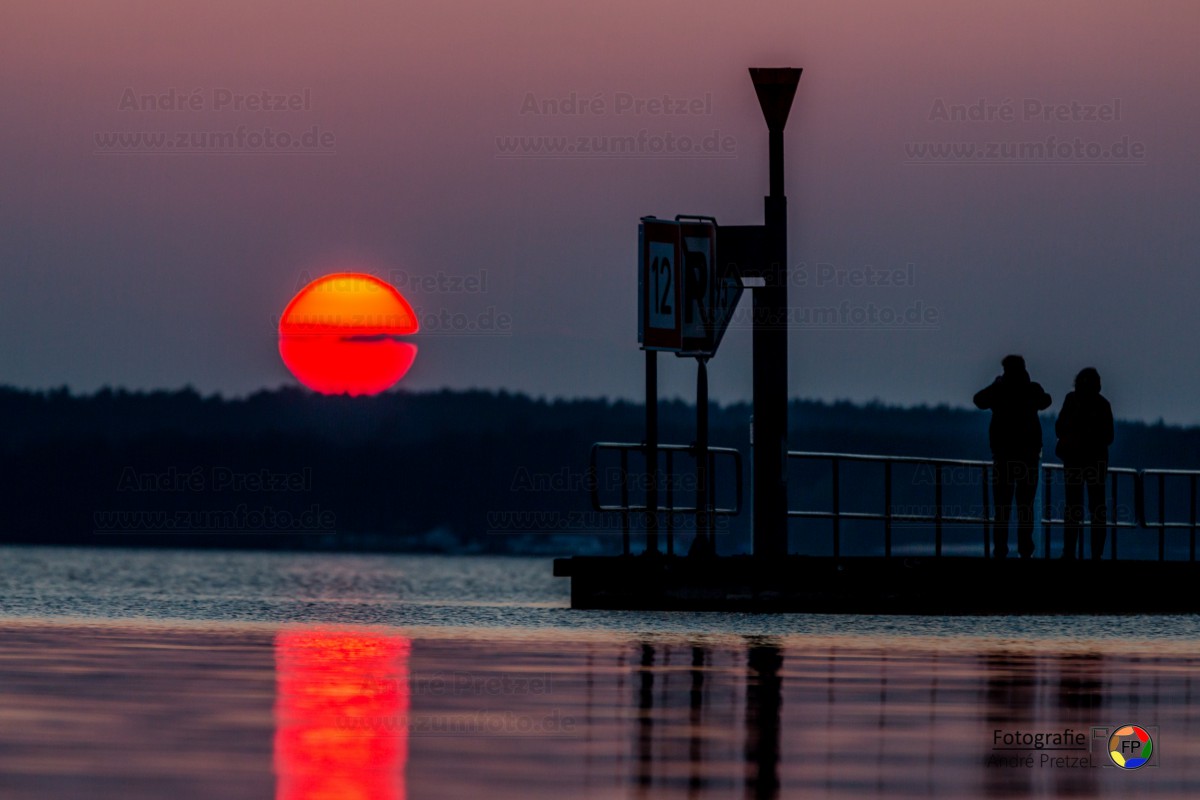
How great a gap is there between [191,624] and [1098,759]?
37.6 feet

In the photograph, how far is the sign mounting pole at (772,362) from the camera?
22.0 meters

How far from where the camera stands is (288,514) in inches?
7470

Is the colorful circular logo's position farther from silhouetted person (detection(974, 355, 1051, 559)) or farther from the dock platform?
silhouetted person (detection(974, 355, 1051, 559))

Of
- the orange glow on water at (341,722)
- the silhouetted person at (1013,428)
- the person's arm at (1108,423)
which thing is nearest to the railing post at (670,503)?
the silhouetted person at (1013,428)

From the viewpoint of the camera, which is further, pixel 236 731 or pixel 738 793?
pixel 236 731

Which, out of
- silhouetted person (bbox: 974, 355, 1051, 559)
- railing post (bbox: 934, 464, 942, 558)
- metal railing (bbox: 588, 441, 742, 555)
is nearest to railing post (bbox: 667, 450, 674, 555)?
metal railing (bbox: 588, 441, 742, 555)

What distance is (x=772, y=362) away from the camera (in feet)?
72.3

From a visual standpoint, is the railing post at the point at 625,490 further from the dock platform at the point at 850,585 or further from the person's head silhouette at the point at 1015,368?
the person's head silhouette at the point at 1015,368

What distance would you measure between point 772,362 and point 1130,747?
13.2m

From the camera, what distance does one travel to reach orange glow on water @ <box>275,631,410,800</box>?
7633 millimetres

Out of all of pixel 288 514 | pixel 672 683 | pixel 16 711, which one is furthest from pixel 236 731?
pixel 288 514

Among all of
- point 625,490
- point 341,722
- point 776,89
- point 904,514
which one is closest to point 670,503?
point 625,490

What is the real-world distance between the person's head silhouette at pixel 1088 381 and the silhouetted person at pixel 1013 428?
853mm

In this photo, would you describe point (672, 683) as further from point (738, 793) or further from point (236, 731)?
point (738, 793)
